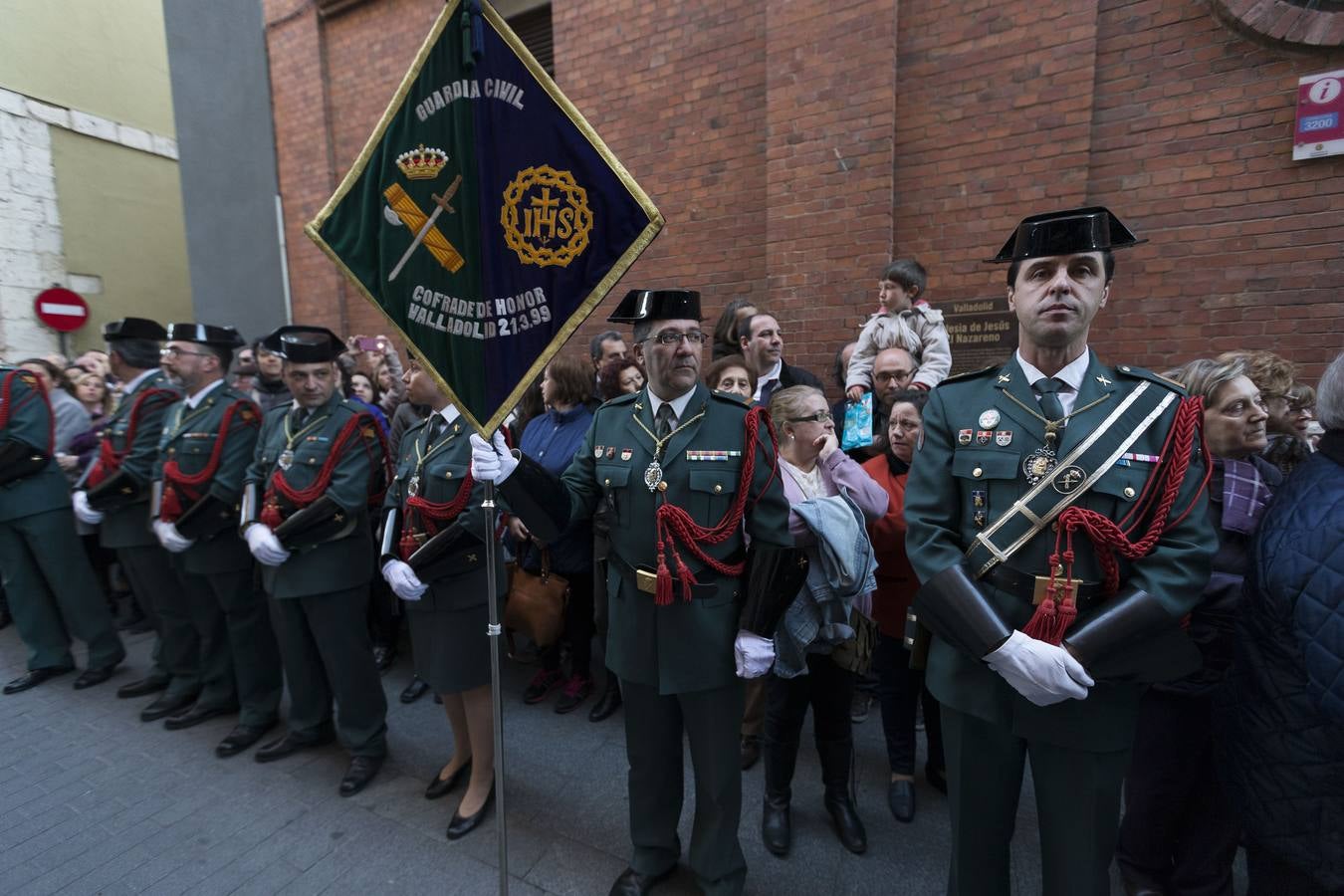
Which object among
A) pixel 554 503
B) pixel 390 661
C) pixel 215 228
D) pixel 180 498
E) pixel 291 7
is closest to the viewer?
pixel 554 503

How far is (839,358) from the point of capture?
468 cm

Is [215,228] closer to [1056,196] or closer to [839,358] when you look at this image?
[839,358]

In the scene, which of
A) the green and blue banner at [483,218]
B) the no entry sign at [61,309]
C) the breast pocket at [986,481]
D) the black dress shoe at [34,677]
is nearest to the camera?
the breast pocket at [986,481]

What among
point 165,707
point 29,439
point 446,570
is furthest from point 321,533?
point 29,439

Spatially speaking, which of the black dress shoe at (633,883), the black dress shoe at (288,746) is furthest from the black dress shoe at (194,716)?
the black dress shoe at (633,883)

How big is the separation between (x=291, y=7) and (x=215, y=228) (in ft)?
10.5

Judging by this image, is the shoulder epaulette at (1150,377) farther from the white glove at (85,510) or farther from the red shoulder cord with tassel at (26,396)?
the red shoulder cord with tassel at (26,396)

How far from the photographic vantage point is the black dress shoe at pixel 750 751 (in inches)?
127

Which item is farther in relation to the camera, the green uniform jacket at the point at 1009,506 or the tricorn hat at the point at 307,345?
the tricorn hat at the point at 307,345

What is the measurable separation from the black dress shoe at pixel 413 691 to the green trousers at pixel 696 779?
213 cm

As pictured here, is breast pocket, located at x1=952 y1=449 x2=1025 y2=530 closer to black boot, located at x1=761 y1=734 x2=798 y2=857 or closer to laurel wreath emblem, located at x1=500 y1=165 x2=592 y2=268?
laurel wreath emblem, located at x1=500 y1=165 x2=592 y2=268

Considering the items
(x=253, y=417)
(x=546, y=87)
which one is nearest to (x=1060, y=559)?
(x=546, y=87)

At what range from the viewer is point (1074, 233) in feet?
5.36

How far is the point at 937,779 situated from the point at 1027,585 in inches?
72.7
